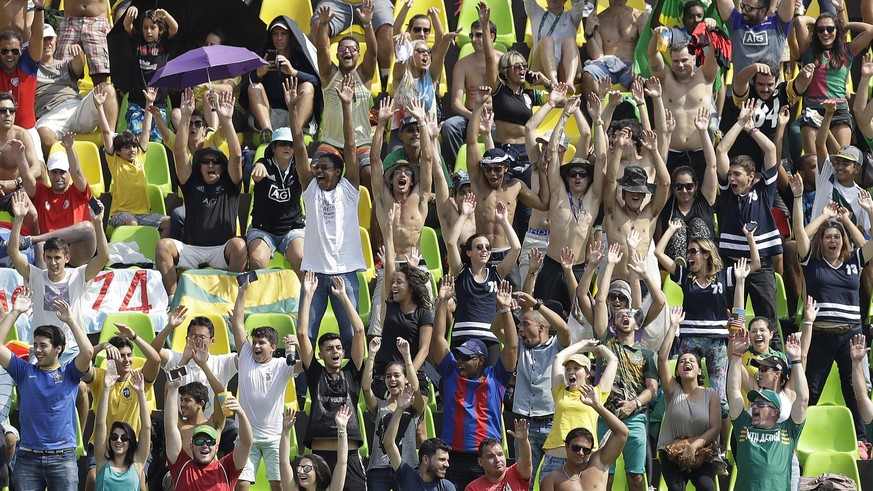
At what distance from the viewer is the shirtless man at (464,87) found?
14249 millimetres

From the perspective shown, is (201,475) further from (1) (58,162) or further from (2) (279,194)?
(1) (58,162)

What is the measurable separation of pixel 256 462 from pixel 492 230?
2.58m

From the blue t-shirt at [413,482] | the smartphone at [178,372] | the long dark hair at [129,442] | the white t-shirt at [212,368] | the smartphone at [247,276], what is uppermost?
the smartphone at [247,276]

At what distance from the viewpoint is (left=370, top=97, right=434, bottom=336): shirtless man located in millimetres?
12734

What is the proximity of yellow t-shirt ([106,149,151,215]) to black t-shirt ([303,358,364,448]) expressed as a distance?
264 centimetres

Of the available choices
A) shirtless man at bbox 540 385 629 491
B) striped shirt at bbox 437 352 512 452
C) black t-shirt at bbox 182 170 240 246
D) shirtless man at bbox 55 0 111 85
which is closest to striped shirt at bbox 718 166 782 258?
striped shirt at bbox 437 352 512 452

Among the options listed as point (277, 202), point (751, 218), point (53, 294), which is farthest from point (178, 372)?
point (751, 218)

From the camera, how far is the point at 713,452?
445 inches

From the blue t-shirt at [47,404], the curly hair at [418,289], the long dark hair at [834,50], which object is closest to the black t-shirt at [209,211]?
the curly hair at [418,289]

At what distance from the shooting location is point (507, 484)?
427 inches

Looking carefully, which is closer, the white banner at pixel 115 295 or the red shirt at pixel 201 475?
the red shirt at pixel 201 475

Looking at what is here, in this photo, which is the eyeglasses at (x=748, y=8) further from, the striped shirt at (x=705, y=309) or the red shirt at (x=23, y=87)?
the red shirt at (x=23, y=87)

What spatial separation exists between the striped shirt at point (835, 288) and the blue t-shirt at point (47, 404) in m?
5.17

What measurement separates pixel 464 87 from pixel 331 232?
250 cm
